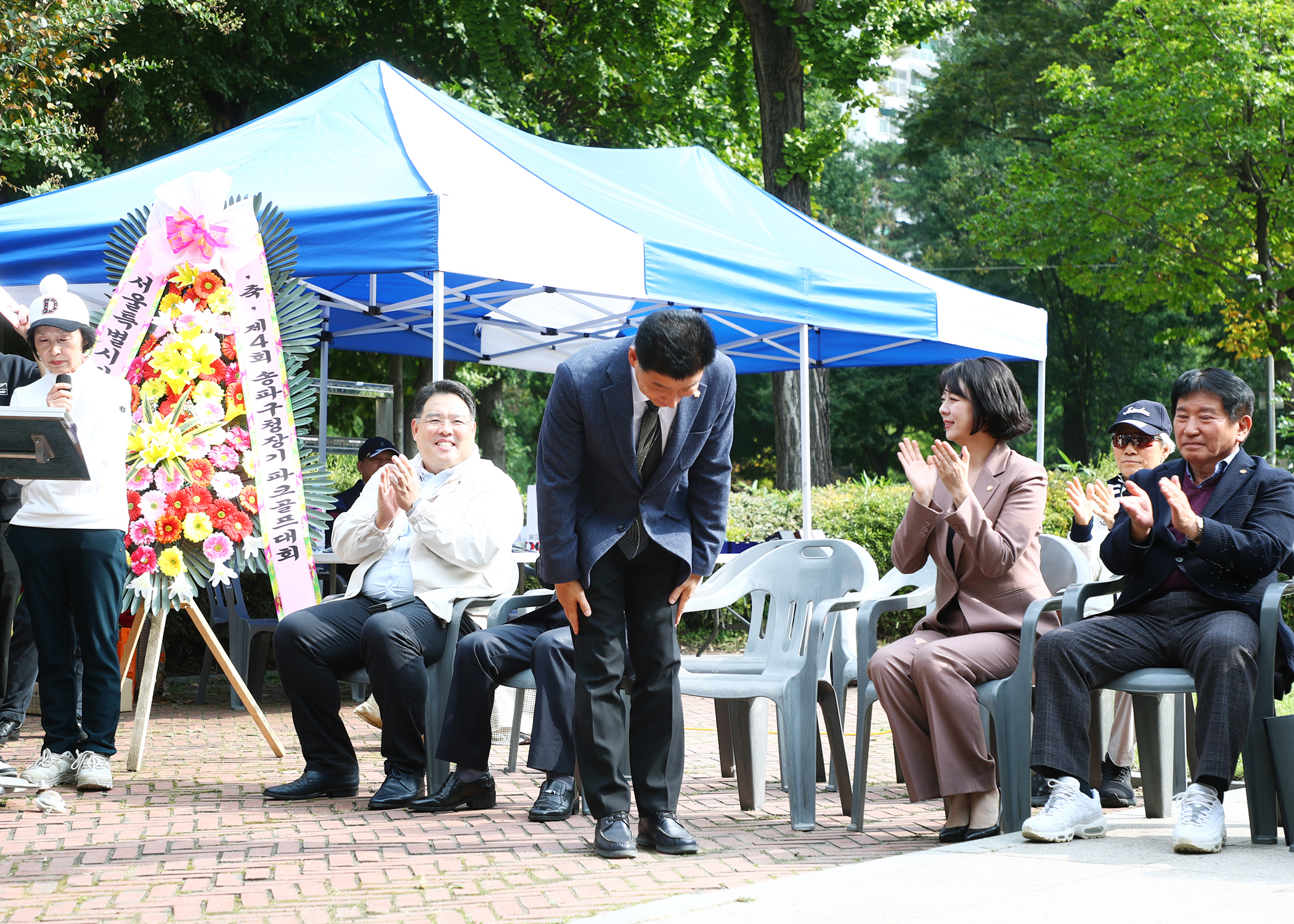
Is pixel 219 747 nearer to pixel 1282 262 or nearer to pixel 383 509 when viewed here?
pixel 383 509

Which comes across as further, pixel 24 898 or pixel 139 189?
pixel 139 189

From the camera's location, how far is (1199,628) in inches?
152

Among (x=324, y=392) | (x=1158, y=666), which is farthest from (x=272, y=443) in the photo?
(x=324, y=392)

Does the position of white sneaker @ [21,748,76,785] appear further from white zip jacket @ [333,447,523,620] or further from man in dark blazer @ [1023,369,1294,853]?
man in dark blazer @ [1023,369,1294,853]

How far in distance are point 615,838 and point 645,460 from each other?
1127mm

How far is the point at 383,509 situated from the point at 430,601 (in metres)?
0.40

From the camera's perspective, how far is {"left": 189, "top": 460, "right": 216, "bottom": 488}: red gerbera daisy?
5.33 metres

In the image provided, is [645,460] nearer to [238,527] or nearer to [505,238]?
[238,527]

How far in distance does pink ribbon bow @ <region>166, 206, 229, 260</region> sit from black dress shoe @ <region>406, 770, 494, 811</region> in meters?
2.56

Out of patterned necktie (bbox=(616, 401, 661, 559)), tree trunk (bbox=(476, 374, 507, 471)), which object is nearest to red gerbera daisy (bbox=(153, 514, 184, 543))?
patterned necktie (bbox=(616, 401, 661, 559))

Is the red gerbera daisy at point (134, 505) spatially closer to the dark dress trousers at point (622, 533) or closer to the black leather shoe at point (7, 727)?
the black leather shoe at point (7, 727)

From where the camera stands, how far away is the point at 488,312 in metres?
9.87

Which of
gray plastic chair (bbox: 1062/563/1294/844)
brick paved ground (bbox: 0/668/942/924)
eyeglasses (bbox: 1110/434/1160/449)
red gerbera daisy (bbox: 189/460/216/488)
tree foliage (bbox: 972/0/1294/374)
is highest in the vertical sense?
tree foliage (bbox: 972/0/1294/374)

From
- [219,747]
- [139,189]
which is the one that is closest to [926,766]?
[219,747]
